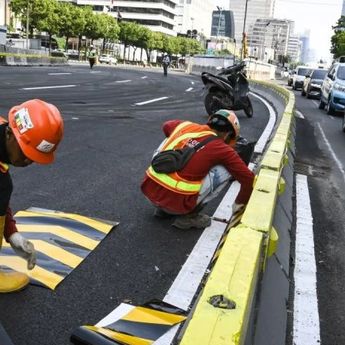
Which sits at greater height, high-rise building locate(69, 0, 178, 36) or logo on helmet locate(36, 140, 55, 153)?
high-rise building locate(69, 0, 178, 36)

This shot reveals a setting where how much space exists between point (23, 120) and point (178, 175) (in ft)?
7.52

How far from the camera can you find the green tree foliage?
5797cm

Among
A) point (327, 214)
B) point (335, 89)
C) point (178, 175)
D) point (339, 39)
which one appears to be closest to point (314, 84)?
point (335, 89)

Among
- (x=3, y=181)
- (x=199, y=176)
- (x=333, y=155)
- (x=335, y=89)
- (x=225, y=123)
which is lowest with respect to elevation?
(x=333, y=155)

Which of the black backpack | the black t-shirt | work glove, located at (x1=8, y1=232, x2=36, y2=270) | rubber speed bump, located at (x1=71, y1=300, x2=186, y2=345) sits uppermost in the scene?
the black t-shirt

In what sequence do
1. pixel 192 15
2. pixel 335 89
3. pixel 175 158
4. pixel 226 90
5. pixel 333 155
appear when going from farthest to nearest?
pixel 192 15, pixel 335 89, pixel 226 90, pixel 333 155, pixel 175 158

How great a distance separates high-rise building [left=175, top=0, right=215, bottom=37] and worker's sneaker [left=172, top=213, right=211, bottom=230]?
542 feet

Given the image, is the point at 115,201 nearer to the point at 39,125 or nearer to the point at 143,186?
the point at 143,186

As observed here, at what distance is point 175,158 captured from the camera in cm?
491

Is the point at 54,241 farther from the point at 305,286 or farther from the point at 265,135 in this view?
the point at 265,135

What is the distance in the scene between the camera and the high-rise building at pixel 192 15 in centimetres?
17288

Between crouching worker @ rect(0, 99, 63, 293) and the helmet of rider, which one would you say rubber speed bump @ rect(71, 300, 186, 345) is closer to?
crouching worker @ rect(0, 99, 63, 293)

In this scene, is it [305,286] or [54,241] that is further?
[54,241]

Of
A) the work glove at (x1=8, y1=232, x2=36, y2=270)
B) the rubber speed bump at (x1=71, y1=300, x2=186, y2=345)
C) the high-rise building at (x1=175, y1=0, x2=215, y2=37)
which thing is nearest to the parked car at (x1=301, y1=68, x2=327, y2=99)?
the rubber speed bump at (x1=71, y1=300, x2=186, y2=345)
